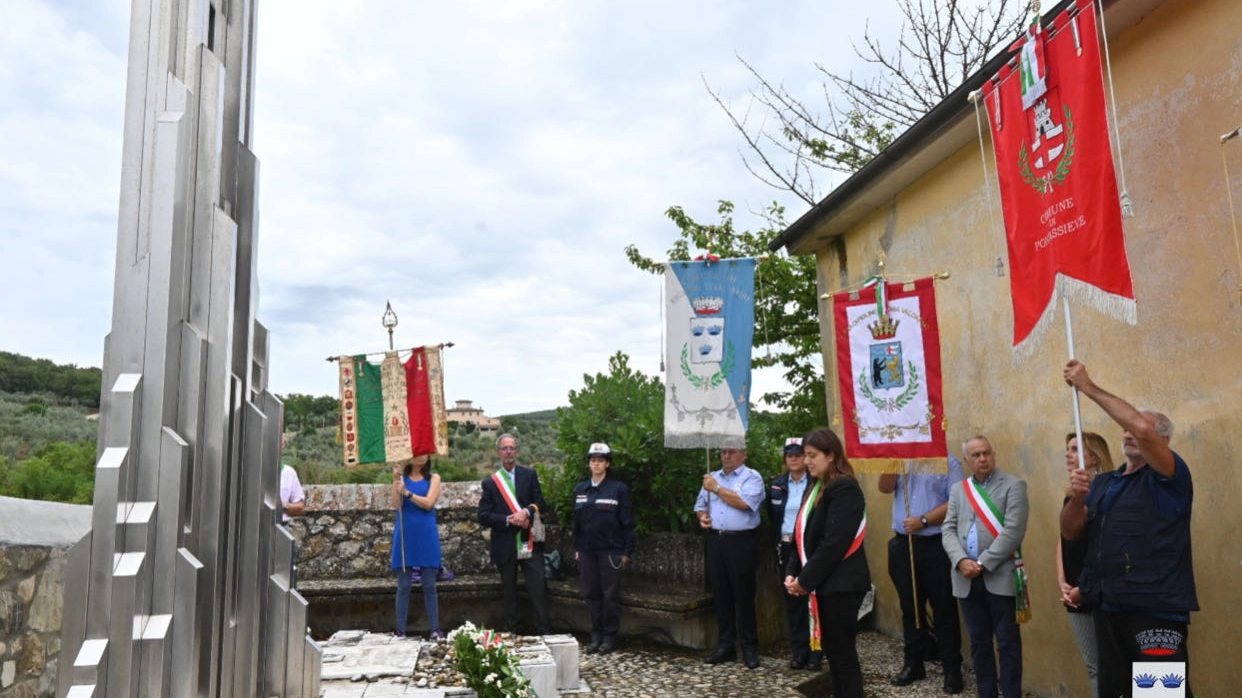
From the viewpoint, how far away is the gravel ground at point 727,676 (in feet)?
20.8

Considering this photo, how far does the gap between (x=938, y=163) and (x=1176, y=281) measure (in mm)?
2842


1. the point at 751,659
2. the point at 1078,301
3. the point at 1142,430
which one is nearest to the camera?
the point at 1142,430

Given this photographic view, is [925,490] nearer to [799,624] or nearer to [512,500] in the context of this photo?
[799,624]

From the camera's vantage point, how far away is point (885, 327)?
22.2 ft

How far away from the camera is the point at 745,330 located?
7793 millimetres

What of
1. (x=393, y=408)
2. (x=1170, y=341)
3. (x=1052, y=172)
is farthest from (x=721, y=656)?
(x=1052, y=172)

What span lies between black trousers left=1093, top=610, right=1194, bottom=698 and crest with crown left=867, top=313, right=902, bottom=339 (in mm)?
2818

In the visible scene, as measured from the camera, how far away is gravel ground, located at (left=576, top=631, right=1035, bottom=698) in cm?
633

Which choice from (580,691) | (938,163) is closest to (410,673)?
(580,691)

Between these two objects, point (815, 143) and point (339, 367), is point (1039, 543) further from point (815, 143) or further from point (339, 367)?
point (815, 143)

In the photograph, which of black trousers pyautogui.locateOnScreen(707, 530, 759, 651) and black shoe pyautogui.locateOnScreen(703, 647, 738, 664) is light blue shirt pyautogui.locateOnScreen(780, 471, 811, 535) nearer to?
black trousers pyautogui.locateOnScreen(707, 530, 759, 651)

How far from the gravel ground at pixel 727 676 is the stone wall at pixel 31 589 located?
3.69 metres

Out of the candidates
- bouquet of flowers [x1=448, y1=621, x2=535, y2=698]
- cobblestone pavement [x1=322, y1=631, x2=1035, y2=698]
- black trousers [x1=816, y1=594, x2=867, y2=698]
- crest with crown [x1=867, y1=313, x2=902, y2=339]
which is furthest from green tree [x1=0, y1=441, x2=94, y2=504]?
crest with crown [x1=867, y1=313, x2=902, y2=339]

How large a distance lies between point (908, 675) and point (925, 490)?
1380 millimetres
